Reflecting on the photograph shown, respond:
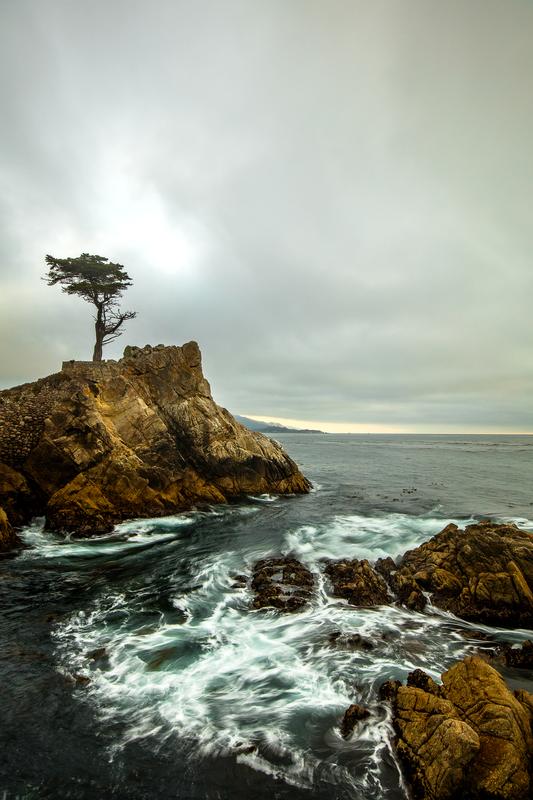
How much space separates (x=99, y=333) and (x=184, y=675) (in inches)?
1361

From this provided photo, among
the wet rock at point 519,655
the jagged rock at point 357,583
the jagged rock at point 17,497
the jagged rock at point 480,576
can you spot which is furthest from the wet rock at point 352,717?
the jagged rock at point 17,497

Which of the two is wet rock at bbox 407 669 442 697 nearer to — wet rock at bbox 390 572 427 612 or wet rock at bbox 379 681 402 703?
wet rock at bbox 379 681 402 703

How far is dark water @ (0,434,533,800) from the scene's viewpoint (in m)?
6.68

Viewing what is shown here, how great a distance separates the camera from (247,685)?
30.9ft

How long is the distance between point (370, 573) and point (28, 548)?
55.0 feet

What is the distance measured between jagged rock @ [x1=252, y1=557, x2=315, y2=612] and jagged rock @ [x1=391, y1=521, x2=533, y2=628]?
149 inches

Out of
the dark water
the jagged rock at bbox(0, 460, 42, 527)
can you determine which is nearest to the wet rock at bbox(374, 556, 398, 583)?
the dark water

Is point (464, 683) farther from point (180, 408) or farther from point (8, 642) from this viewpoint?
point (180, 408)

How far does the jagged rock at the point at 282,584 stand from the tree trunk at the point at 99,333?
28027 mm

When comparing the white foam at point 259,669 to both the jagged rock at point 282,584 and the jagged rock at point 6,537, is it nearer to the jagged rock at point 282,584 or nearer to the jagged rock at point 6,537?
the jagged rock at point 282,584

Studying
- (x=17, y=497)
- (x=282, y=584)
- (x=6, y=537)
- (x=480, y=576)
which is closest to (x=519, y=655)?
(x=480, y=576)

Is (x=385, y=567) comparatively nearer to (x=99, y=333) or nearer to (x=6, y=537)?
(x=6, y=537)

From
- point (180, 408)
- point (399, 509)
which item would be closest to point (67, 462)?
point (180, 408)

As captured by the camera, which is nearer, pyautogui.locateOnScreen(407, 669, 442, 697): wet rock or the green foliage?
pyautogui.locateOnScreen(407, 669, 442, 697): wet rock
